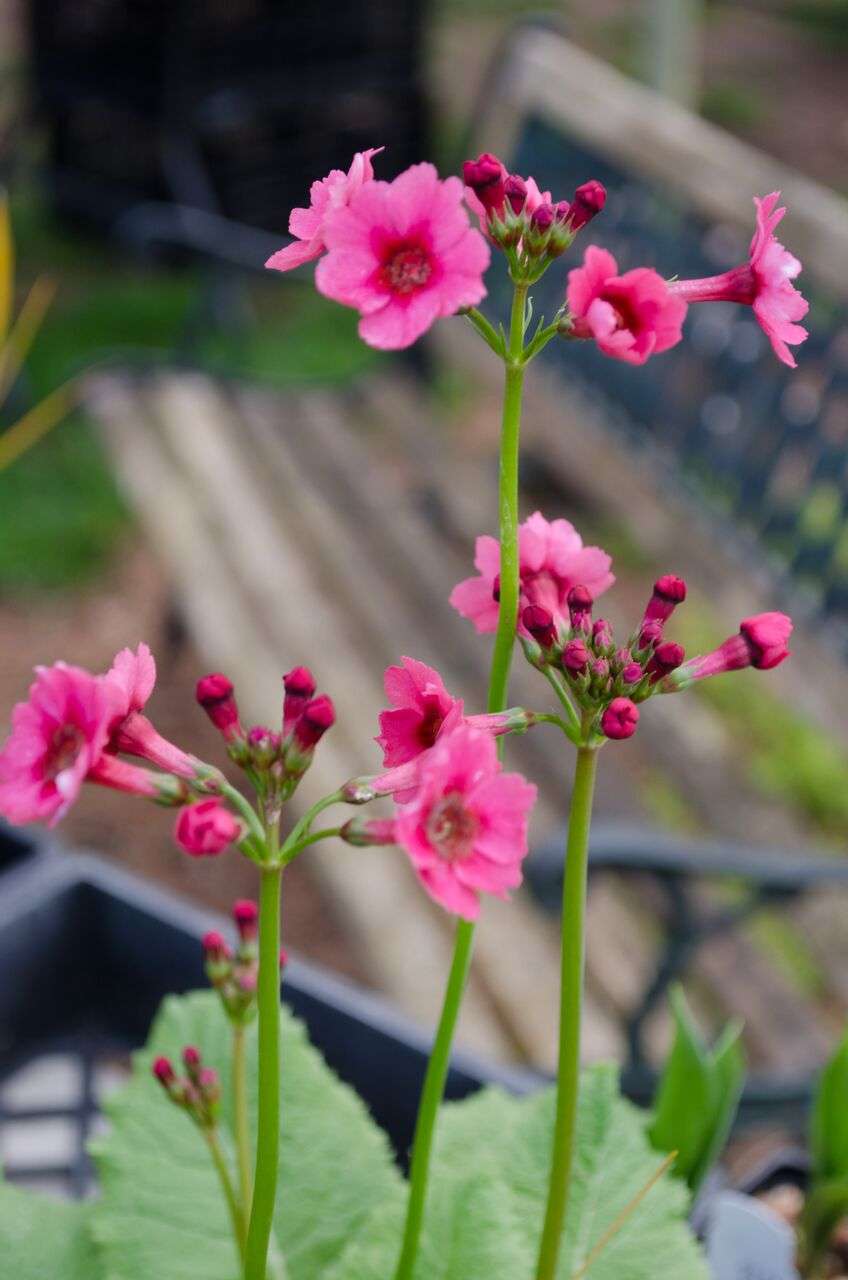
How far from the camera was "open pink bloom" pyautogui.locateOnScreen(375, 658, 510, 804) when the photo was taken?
2.71ft

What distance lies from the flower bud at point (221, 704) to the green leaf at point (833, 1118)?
27.6 inches

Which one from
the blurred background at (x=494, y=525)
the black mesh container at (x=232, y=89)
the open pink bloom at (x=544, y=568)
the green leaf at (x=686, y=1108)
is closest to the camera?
the open pink bloom at (x=544, y=568)

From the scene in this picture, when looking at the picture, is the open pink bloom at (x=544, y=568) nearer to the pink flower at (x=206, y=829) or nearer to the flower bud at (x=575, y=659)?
the flower bud at (x=575, y=659)

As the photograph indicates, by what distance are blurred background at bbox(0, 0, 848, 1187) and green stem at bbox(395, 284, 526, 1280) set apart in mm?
1094

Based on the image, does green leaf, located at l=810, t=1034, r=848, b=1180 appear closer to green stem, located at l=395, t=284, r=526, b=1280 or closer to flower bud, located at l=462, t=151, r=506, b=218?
green stem, located at l=395, t=284, r=526, b=1280

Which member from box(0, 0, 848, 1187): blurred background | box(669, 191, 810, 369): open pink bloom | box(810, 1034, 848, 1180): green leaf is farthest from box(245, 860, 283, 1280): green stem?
box(0, 0, 848, 1187): blurred background

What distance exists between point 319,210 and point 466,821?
0.35m

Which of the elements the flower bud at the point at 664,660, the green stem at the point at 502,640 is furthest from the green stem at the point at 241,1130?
the flower bud at the point at 664,660

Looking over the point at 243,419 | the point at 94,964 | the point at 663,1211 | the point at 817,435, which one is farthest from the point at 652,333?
the point at 243,419

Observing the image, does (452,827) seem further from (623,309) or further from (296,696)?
(623,309)

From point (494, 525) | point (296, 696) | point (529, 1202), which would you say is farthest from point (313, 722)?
point (494, 525)

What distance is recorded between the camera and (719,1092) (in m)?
1.26

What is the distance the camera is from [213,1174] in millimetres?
1171

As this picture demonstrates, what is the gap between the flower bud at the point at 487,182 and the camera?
813mm
